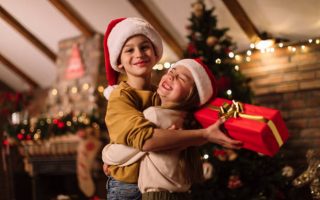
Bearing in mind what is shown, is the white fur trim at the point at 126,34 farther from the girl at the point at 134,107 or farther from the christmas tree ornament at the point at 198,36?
the christmas tree ornament at the point at 198,36

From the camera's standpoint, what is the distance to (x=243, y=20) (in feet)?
12.1

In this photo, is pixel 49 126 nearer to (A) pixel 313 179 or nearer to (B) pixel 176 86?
(A) pixel 313 179

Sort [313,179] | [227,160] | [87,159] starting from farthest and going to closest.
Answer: [87,159] → [227,160] → [313,179]

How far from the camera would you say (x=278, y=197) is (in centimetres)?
320

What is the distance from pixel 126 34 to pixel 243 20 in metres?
2.64

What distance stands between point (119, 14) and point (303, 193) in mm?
2490

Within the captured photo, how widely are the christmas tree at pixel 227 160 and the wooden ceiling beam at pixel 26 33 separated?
8.03 ft

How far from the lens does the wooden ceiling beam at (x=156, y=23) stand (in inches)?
153

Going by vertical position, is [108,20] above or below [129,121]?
above

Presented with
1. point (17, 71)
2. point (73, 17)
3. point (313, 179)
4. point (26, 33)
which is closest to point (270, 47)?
point (313, 179)

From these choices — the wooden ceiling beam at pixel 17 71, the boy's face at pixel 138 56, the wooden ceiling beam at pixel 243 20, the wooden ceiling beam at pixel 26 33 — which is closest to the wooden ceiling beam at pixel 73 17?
the wooden ceiling beam at pixel 26 33

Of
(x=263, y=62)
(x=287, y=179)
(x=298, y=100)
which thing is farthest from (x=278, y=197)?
(x=263, y=62)

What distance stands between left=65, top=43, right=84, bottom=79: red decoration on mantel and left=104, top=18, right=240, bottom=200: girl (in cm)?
362

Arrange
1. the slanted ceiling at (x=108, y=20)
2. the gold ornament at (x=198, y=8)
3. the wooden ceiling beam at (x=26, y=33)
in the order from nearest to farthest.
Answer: the gold ornament at (x=198, y=8)
the slanted ceiling at (x=108, y=20)
the wooden ceiling beam at (x=26, y=33)
